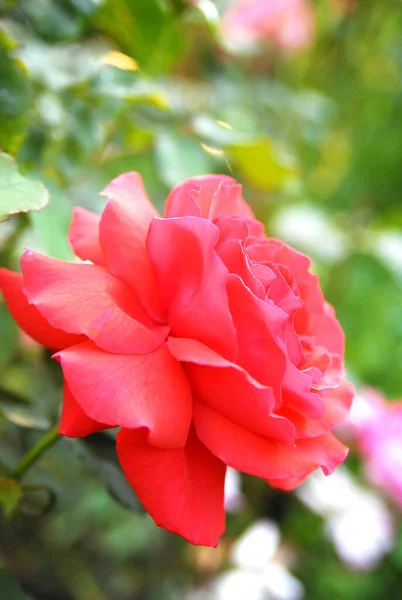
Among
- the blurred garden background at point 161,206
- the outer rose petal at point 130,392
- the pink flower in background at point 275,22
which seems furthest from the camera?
the pink flower in background at point 275,22

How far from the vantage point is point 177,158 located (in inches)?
16.3

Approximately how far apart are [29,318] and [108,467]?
0.09 m

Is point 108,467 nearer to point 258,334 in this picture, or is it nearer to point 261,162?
point 258,334

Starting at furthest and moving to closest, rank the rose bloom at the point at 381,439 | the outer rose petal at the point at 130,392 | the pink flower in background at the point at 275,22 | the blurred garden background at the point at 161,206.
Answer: the pink flower in background at the point at 275,22 < the rose bloom at the point at 381,439 < the blurred garden background at the point at 161,206 < the outer rose petal at the point at 130,392

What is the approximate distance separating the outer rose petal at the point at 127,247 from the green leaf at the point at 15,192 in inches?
1.0

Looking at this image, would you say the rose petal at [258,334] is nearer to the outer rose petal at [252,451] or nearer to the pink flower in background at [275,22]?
the outer rose petal at [252,451]

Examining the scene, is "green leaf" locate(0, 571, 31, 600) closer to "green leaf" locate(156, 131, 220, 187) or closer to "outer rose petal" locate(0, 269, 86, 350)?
"outer rose petal" locate(0, 269, 86, 350)

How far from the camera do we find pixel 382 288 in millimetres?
1210

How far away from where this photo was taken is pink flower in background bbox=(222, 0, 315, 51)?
3.03 feet

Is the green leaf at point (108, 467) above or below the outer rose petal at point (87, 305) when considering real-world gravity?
below

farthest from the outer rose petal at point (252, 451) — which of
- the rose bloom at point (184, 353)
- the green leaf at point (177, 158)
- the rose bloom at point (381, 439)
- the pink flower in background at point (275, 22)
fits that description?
the pink flower in background at point (275, 22)

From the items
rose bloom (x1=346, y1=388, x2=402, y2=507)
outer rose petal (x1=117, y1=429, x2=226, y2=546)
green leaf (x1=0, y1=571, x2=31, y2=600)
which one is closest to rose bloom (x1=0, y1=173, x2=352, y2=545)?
outer rose petal (x1=117, y1=429, x2=226, y2=546)

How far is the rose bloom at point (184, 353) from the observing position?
203 mm

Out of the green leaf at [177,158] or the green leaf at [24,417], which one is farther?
the green leaf at [177,158]
